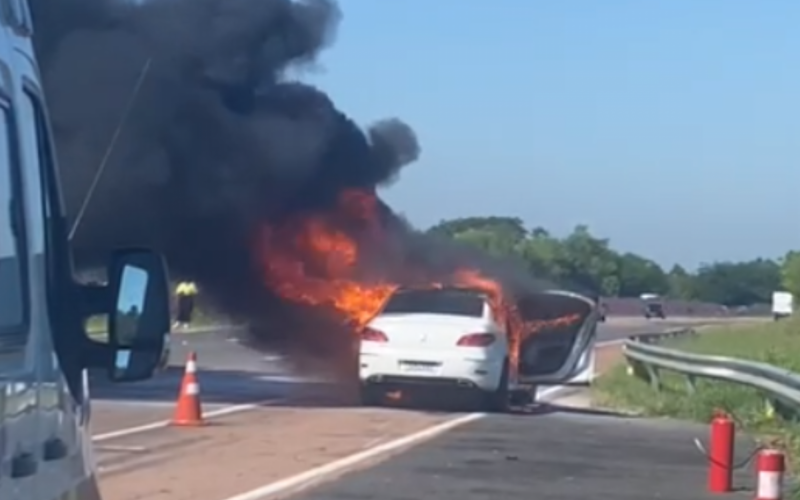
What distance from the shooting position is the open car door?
78.2 ft

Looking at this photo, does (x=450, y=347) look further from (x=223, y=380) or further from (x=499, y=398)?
(x=223, y=380)

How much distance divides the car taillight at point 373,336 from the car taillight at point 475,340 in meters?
0.85

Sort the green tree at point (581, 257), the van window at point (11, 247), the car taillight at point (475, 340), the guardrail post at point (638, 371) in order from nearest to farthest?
the van window at point (11, 247) < the car taillight at point (475, 340) < the guardrail post at point (638, 371) < the green tree at point (581, 257)

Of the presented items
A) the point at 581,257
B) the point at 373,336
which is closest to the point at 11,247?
the point at 373,336

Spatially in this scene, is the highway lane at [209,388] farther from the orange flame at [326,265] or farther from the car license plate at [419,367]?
the car license plate at [419,367]

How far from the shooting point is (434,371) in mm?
22719

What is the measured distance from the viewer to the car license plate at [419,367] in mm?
22719

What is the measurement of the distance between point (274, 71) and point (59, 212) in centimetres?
2267

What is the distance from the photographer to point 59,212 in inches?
211

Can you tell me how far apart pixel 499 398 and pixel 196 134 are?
5882 millimetres

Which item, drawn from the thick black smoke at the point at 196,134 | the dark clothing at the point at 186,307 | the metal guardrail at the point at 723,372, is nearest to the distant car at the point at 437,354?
the metal guardrail at the point at 723,372

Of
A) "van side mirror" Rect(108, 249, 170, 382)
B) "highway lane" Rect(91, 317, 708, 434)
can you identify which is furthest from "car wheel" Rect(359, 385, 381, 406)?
"van side mirror" Rect(108, 249, 170, 382)

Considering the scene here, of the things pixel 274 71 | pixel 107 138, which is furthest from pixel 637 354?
pixel 107 138

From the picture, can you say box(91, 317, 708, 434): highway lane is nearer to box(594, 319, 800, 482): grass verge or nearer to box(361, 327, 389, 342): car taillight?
box(361, 327, 389, 342): car taillight
